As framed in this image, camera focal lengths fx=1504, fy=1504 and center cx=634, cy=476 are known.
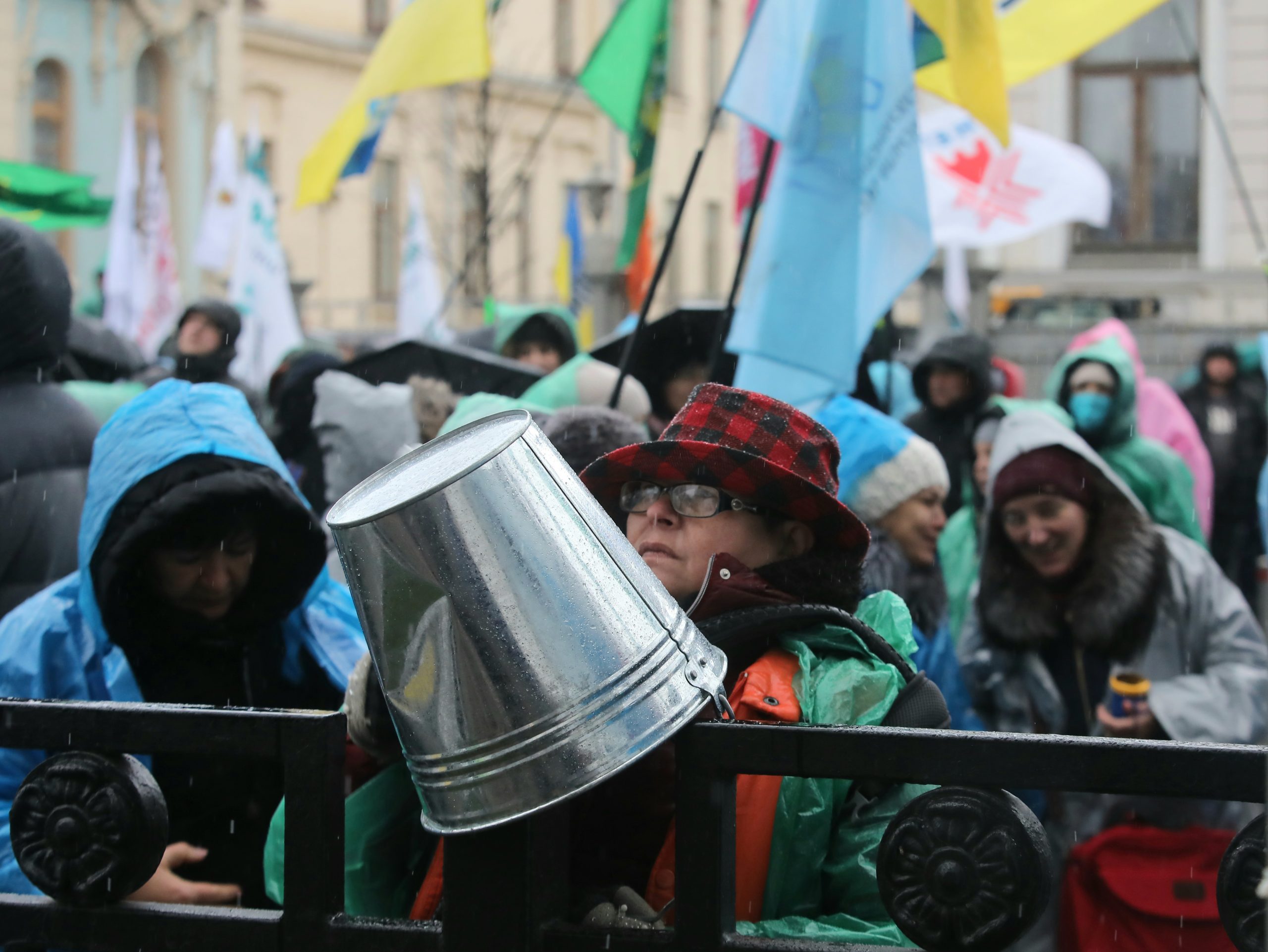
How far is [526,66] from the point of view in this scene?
3216 centimetres

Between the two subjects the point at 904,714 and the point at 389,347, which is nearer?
the point at 904,714

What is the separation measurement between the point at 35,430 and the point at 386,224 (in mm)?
29138

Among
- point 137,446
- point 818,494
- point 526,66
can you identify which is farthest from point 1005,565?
point 526,66

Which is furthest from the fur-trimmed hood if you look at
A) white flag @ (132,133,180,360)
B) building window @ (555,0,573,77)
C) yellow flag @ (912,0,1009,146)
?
building window @ (555,0,573,77)

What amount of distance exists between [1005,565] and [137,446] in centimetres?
222

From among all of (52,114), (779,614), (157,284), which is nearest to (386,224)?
(52,114)

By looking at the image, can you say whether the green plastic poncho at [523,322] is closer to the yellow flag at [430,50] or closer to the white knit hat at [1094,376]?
the yellow flag at [430,50]

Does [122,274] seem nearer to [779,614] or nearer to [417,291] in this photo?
[417,291]

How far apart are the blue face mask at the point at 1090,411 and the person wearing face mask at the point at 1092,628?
5.92 feet

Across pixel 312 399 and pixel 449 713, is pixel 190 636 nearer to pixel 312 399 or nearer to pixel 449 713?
pixel 449 713

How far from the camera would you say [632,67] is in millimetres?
5570

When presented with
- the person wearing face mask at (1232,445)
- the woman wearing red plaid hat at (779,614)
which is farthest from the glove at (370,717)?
the person wearing face mask at (1232,445)

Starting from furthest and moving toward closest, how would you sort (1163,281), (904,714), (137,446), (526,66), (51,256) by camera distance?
(526,66) < (1163,281) < (51,256) < (137,446) < (904,714)

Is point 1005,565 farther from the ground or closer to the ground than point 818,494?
closer to the ground
